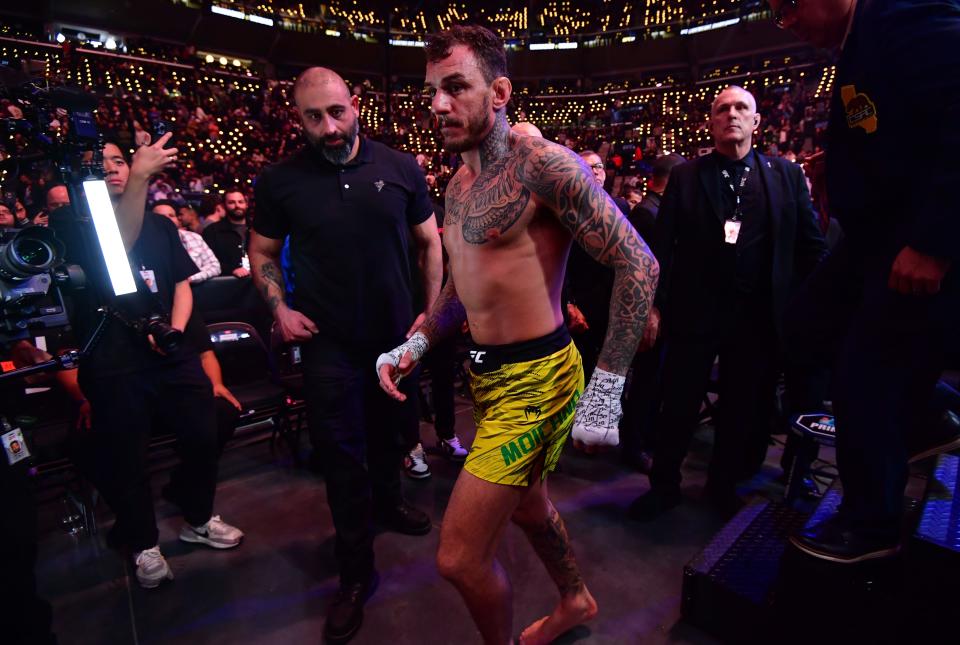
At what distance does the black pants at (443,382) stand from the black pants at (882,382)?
2.58 m

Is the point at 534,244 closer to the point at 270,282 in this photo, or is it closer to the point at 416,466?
the point at 270,282

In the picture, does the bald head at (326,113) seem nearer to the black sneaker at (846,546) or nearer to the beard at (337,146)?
the beard at (337,146)

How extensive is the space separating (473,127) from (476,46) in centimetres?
26

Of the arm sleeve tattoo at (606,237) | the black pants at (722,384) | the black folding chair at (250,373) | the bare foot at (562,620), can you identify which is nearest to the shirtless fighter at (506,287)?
the arm sleeve tattoo at (606,237)

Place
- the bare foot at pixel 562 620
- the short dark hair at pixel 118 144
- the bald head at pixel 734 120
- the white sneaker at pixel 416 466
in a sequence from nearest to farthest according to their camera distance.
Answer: the bare foot at pixel 562 620 < the short dark hair at pixel 118 144 < the bald head at pixel 734 120 < the white sneaker at pixel 416 466

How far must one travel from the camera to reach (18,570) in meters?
1.49

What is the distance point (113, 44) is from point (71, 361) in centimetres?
2086

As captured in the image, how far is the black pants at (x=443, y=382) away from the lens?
12.1 feet

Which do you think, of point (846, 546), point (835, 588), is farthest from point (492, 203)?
point (835, 588)

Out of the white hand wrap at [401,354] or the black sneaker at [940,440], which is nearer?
the white hand wrap at [401,354]

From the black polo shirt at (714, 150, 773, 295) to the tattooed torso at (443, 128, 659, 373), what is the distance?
1.46 metres

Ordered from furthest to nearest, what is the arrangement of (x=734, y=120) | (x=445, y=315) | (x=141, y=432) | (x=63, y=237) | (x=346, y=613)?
(x=734, y=120) < (x=141, y=432) < (x=63, y=237) < (x=346, y=613) < (x=445, y=315)

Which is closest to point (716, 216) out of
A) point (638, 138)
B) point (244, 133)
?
point (244, 133)

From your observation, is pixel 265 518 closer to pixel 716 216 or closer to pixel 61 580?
pixel 61 580
